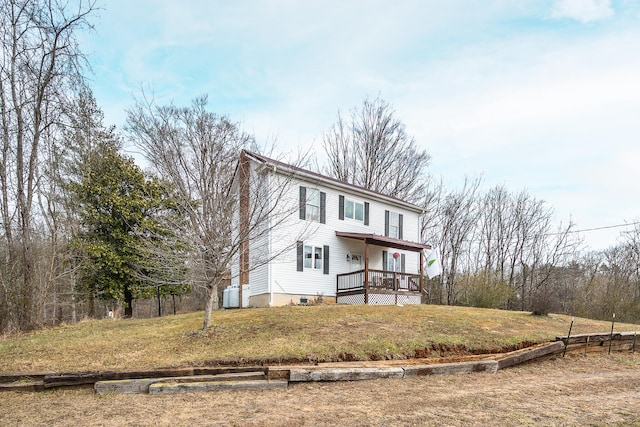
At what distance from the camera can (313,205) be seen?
17.3 metres

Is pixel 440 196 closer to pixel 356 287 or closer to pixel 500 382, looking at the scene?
pixel 356 287

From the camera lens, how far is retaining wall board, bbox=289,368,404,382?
6.94 m

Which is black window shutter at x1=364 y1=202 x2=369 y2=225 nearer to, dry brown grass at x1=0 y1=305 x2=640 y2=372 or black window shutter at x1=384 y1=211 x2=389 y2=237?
black window shutter at x1=384 y1=211 x2=389 y2=237

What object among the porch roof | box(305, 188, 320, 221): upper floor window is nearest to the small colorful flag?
the porch roof

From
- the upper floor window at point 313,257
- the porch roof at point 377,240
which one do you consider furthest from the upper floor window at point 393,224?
the upper floor window at point 313,257

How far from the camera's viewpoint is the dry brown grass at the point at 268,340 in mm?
7801

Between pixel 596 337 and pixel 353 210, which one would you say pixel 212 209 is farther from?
pixel 353 210

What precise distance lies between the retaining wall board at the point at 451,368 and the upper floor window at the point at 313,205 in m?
9.90

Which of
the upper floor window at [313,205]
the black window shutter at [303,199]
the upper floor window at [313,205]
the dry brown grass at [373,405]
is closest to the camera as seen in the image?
the dry brown grass at [373,405]

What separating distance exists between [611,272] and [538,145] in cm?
1562

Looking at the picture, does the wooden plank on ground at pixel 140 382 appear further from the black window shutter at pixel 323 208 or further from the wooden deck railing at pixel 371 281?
the black window shutter at pixel 323 208

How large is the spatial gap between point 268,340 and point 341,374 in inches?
83.6

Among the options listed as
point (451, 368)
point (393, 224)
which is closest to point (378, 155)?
point (393, 224)

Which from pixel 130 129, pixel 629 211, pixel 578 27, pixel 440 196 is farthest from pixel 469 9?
pixel 629 211
